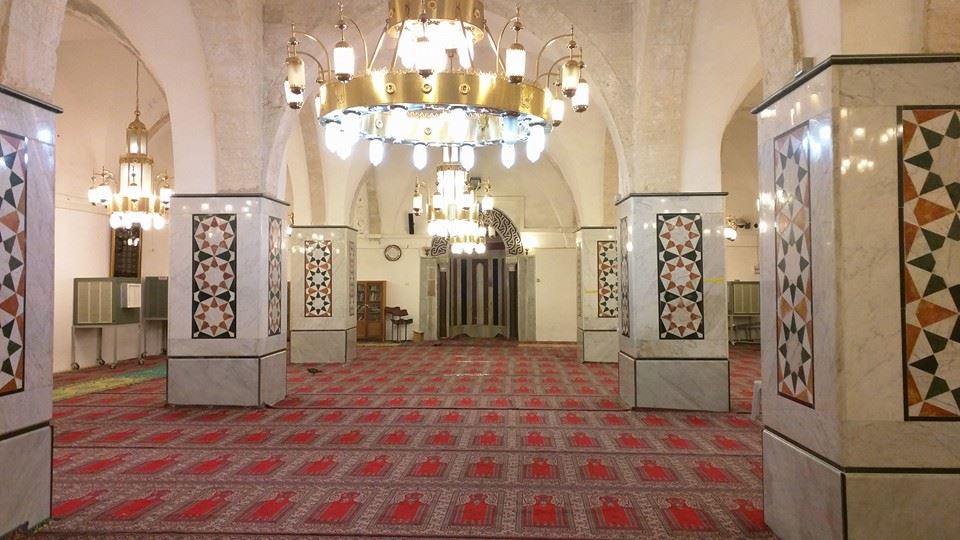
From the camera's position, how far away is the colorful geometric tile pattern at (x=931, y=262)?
2289mm

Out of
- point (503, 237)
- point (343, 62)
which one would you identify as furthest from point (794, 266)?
point (503, 237)

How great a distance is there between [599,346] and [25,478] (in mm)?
7582

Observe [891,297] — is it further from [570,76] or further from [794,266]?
[570,76]

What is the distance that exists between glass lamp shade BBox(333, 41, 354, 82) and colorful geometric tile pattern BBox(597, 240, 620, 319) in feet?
22.4

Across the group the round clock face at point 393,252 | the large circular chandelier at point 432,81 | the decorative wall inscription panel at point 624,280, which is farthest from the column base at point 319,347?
the large circular chandelier at point 432,81

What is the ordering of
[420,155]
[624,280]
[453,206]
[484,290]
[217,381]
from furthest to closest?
1. [484,290]
2. [453,206]
3. [624,280]
4. [217,381]
5. [420,155]

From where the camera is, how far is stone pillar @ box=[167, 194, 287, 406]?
5758 millimetres

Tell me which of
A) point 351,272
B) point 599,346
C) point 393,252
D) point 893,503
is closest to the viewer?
point 893,503

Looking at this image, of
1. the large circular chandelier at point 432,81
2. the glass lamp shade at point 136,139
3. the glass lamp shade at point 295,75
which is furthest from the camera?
the glass lamp shade at point 136,139

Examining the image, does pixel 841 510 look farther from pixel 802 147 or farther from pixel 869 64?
pixel 869 64

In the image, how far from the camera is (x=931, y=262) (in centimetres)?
230

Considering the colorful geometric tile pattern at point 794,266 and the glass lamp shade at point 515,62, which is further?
the glass lamp shade at point 515,62

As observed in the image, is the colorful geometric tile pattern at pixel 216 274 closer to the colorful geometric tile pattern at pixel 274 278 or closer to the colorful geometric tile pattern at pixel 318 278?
the colorful geometric tile pattern at pixel 274 278

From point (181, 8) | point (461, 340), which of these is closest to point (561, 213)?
point (461, 340)
